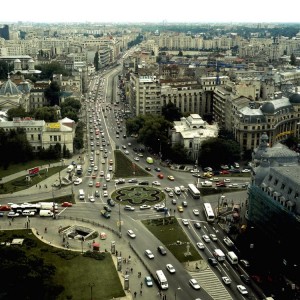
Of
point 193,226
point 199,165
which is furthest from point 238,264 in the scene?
point 199,165

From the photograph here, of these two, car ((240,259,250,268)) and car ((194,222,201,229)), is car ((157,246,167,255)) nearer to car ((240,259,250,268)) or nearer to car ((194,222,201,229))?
car ((194,222,201,229))

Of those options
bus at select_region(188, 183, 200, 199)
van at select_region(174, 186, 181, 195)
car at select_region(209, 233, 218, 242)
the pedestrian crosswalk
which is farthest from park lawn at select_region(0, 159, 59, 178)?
the pedestrian crosswalk

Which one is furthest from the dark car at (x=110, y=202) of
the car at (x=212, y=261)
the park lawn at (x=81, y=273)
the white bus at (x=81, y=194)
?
the car at (x=212, y=261)

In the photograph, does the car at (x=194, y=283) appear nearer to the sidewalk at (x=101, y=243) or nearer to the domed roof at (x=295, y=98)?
the sidewalk at (x=101, y=243)

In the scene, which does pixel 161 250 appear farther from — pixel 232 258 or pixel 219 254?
pixel 232 258

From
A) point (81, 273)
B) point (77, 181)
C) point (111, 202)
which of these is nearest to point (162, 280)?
point (81, 273)

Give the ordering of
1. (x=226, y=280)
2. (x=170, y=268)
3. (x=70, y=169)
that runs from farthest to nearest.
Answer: (x=70, y=169) → (x=170, y=268) → (x=226, y=280)
